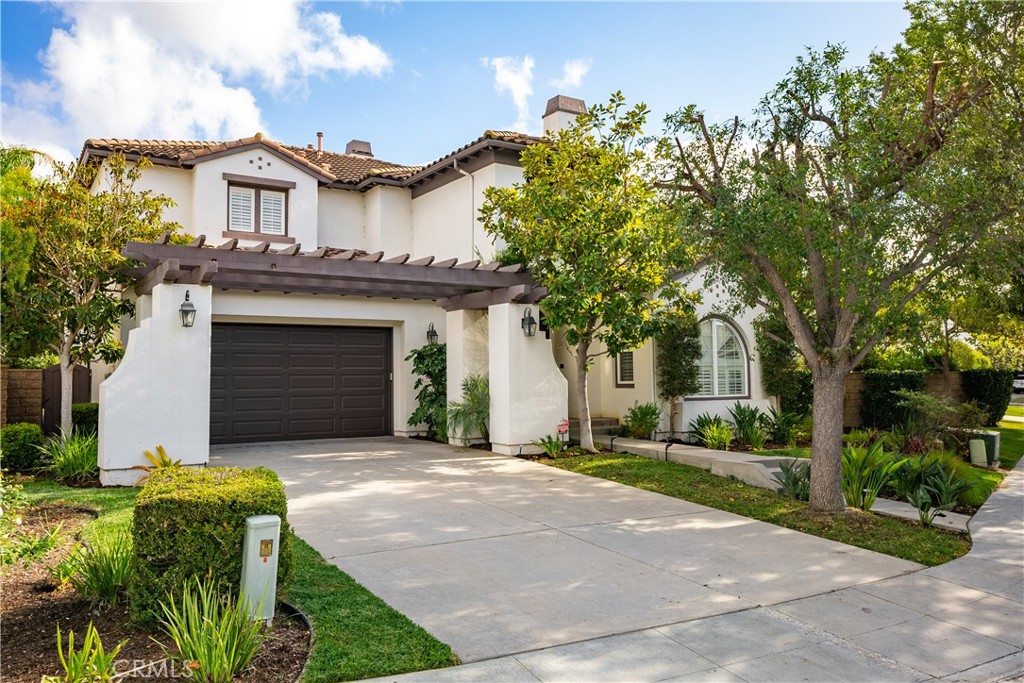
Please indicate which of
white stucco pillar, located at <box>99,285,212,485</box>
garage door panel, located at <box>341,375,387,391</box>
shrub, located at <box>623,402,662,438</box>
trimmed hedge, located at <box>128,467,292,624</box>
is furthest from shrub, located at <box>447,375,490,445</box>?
trimmed hedge, located at <box>128,467,292,624</box>

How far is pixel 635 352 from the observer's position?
15.5 m

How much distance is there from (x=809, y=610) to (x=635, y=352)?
10.5 metres

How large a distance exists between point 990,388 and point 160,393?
2058cm

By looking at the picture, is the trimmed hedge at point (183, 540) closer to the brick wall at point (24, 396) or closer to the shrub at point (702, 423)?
the shrub at point (702, 423)

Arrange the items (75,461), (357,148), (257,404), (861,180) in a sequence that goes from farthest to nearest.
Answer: (357,148) → (257,404) → (75,461) → (861,180)

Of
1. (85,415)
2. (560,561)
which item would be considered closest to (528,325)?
(560,561)

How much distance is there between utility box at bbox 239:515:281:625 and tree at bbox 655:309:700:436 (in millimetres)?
11381

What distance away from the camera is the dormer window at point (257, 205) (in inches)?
639

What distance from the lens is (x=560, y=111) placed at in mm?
16641

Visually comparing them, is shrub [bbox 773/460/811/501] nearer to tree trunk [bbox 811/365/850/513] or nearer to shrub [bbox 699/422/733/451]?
tree trunk [bbox 811/365/850/513]

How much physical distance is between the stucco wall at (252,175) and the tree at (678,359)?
8.65m

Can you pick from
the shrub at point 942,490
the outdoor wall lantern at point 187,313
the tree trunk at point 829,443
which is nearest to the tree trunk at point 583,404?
the tree trunk at point 829,443

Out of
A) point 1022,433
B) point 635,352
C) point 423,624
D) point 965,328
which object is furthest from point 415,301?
point 1022,433

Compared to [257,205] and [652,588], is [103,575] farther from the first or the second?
[257,205]
